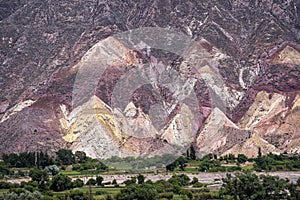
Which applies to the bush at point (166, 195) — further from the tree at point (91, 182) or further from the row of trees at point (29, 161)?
the row of trees at point (29, 161)

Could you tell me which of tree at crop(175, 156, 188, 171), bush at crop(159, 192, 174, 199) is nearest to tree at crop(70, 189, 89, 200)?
bush at crop(159, 192, 174, 199)

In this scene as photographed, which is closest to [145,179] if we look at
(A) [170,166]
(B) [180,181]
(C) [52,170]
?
(B) [180,181]

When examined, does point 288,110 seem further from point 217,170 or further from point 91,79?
point 91,79

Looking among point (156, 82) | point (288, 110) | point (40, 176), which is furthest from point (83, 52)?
point (40, 176)

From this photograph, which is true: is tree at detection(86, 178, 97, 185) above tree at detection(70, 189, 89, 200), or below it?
above

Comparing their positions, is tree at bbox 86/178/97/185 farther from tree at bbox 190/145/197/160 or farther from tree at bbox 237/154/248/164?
tree at bbox 190/145/197/160

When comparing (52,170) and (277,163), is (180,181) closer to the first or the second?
(52,170)
